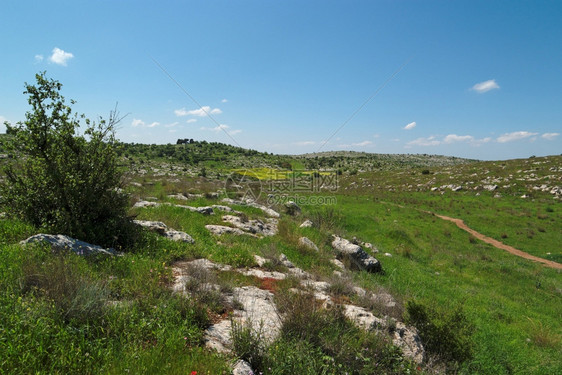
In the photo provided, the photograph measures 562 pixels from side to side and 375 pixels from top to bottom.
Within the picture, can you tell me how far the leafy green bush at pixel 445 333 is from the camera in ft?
18.4

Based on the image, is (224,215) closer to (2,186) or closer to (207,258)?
(207,258)

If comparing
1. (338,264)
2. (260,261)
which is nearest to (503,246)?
(338,264)

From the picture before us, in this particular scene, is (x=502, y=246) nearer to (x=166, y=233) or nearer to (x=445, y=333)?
(x=445, y=333)

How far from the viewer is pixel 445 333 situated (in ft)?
18.8

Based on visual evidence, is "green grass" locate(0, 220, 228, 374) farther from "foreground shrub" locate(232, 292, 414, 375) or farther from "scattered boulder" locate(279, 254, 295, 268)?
"scattered boulder" locate(279, 254, 295, 268)

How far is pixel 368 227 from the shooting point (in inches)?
940

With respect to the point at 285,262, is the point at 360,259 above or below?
below

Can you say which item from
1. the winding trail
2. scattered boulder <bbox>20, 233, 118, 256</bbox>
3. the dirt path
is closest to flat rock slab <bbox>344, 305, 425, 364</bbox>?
scattered boulder <bbox>20, 233, 118, 256</bbox>

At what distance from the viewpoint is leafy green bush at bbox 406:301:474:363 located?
5.62 metres

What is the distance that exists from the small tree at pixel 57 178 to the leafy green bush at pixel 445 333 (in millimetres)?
8015

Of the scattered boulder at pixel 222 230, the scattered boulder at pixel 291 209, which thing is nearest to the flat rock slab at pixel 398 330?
the scattered boulder at pixel 222 230

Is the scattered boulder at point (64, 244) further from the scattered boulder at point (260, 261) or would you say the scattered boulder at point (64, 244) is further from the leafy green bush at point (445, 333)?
the leafy green bush at point (445, 333)

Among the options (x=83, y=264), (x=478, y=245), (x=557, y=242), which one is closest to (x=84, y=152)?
(x=83, y=264)

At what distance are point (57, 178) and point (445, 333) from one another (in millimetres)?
10155
